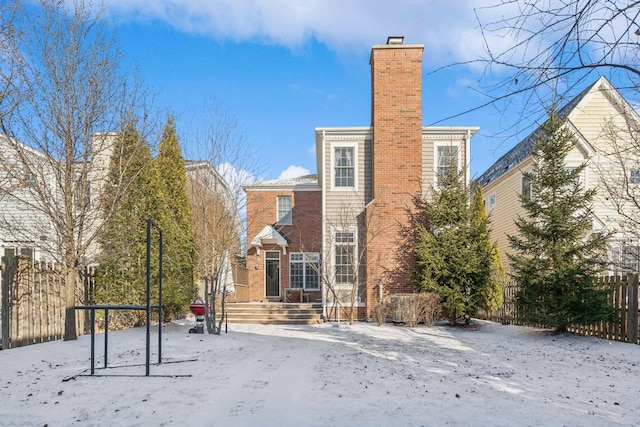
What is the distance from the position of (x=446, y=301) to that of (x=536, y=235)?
10.2 ft

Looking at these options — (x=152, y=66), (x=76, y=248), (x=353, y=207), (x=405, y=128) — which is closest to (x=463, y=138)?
(x=405, y=128)

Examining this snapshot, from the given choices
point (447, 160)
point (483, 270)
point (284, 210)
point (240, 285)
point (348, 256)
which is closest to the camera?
point (483, 270)

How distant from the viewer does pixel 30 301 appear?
8117mm

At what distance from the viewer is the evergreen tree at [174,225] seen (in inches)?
473

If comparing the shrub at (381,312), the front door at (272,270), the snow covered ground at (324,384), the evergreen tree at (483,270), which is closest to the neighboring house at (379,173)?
the shrub at (381,312)

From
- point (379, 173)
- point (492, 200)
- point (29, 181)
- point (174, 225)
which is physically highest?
point (379, 173)

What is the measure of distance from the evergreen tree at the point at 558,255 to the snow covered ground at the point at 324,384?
982 millimetres

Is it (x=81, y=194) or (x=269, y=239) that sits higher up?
(x=81, y=194)

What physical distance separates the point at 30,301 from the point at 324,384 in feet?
20.2

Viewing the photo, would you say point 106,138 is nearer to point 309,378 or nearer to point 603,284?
Answer: point 309,378

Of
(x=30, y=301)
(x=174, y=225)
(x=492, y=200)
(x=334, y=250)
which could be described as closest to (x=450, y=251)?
(x=334, y=250)

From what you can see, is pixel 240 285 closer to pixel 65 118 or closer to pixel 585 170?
pixel 65 118

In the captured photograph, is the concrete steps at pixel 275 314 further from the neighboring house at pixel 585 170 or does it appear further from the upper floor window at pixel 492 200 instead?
the upper floor window at pixel 492 200

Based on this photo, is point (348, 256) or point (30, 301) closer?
point (30, 301)
